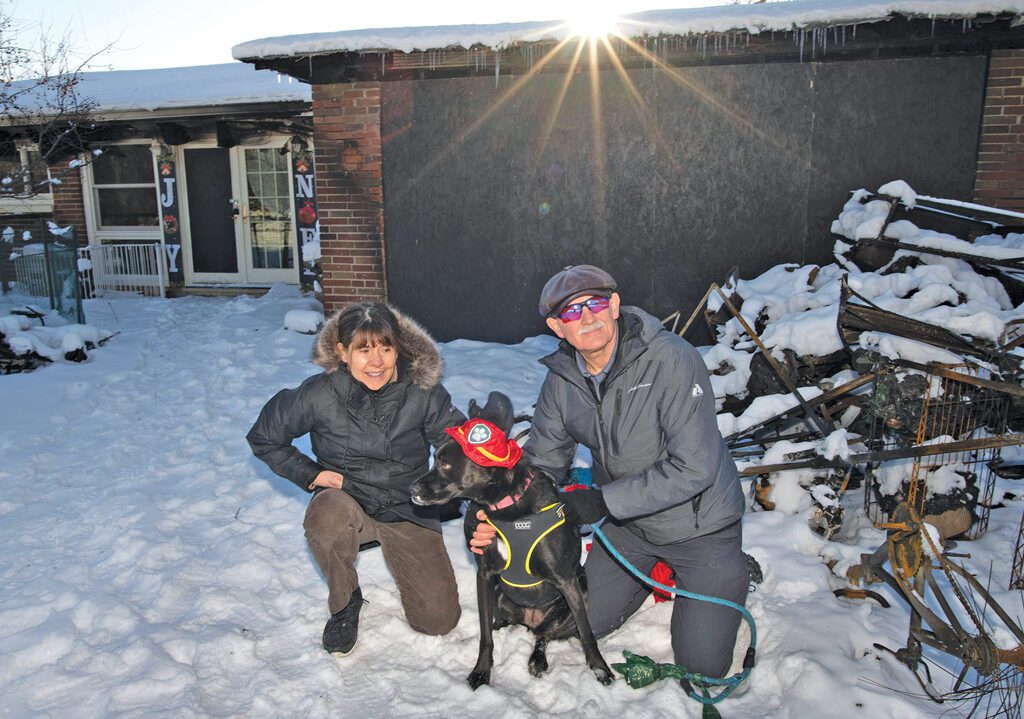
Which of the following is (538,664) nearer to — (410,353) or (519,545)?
(519,545)

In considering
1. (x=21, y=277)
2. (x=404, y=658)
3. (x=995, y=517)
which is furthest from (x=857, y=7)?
(x=21, y=277)

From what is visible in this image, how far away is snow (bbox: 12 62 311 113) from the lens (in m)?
11.2

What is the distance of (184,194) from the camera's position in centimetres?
1289

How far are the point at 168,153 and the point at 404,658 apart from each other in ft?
40.8

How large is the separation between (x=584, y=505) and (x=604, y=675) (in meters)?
0.71

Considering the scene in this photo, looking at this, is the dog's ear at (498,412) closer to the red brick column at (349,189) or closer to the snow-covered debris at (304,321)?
the red brick column at (349,189)

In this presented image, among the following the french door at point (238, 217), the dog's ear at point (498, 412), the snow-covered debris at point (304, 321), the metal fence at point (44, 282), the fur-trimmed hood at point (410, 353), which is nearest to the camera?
the dog's ear at point (498, 412)

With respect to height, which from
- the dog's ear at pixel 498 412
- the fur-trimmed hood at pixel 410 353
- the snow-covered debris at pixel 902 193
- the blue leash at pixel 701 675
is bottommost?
the blue leash at pixel 701 675

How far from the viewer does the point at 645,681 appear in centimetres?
280

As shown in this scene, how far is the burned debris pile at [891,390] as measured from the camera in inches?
155

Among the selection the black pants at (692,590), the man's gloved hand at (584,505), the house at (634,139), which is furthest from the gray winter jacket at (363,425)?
the house at (634,139)

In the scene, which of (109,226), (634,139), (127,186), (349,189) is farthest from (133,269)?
(634,139)

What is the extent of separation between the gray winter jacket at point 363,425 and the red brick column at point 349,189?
187 inches

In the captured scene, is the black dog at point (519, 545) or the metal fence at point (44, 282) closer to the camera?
the black dog at point (519, 545)
